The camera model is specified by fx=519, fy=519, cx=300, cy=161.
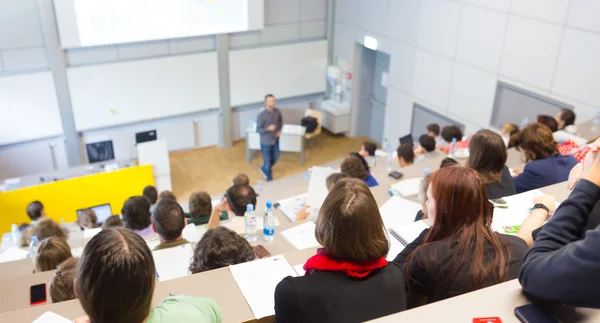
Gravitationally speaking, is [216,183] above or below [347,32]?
below

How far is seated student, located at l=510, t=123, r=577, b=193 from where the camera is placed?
399 centimetres

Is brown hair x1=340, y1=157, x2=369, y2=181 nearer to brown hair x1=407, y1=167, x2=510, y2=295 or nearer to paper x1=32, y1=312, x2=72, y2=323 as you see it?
brown hair x1=407, y1=167, x2=510, y2=295

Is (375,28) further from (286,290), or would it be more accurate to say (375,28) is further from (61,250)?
(286,290)

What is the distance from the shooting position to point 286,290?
68.6 inches

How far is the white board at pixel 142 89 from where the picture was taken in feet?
27.6

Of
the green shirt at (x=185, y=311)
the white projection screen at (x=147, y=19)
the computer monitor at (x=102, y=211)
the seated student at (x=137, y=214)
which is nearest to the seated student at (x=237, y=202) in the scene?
the seated student at (x=137, y=214)

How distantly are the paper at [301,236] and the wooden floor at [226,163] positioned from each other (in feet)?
16.4

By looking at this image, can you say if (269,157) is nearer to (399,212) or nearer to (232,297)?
(399,212)

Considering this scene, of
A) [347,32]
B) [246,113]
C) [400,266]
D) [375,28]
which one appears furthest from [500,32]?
[400,266]

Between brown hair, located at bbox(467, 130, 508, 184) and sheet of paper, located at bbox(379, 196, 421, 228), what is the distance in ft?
2.31

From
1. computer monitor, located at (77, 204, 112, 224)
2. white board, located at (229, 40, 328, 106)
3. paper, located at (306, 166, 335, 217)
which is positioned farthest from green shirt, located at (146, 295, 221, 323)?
white board, located at (229, 40, 328, 106)

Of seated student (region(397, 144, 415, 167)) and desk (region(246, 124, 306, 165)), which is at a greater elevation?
seated student (region(397, 144, 415, 167))

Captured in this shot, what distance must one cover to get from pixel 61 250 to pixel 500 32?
6049 millimetres

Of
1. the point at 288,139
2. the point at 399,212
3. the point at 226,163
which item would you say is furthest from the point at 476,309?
the point at 226,163
